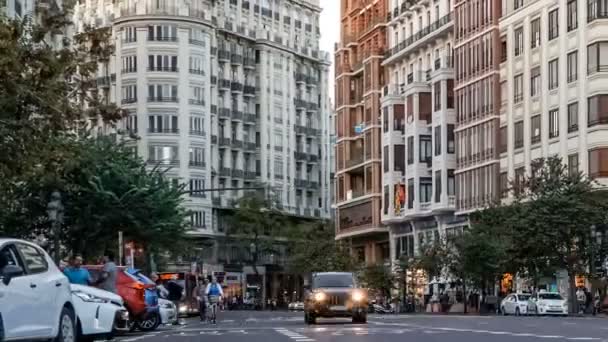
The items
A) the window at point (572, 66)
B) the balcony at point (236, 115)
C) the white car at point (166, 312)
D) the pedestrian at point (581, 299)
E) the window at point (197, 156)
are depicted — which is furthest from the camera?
the balcony at point (236, 115)

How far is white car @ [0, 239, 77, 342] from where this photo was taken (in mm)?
18453

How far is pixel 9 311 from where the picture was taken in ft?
60.5

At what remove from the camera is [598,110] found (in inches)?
3268

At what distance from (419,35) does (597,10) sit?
98.9 ft

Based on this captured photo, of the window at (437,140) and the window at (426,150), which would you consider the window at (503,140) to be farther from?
the window at (426,150)

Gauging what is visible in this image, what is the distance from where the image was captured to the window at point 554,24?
87.5 meters

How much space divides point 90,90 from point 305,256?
3967 inches

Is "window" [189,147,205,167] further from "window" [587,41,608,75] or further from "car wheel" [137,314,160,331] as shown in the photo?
"car wheel" [137,314,160,331]

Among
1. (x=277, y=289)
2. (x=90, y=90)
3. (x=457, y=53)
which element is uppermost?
(x=457, y=53)

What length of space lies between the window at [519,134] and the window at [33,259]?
7411 centimetres

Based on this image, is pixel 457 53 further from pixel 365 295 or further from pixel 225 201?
pixel 365 295

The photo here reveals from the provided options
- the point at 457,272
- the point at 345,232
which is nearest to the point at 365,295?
the point at 457,272

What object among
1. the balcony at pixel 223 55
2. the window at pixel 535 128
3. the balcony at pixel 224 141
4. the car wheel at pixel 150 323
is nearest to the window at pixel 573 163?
the window at pixel 535 128

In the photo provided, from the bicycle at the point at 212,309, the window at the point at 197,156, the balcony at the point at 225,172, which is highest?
the window at the point at 197,156
